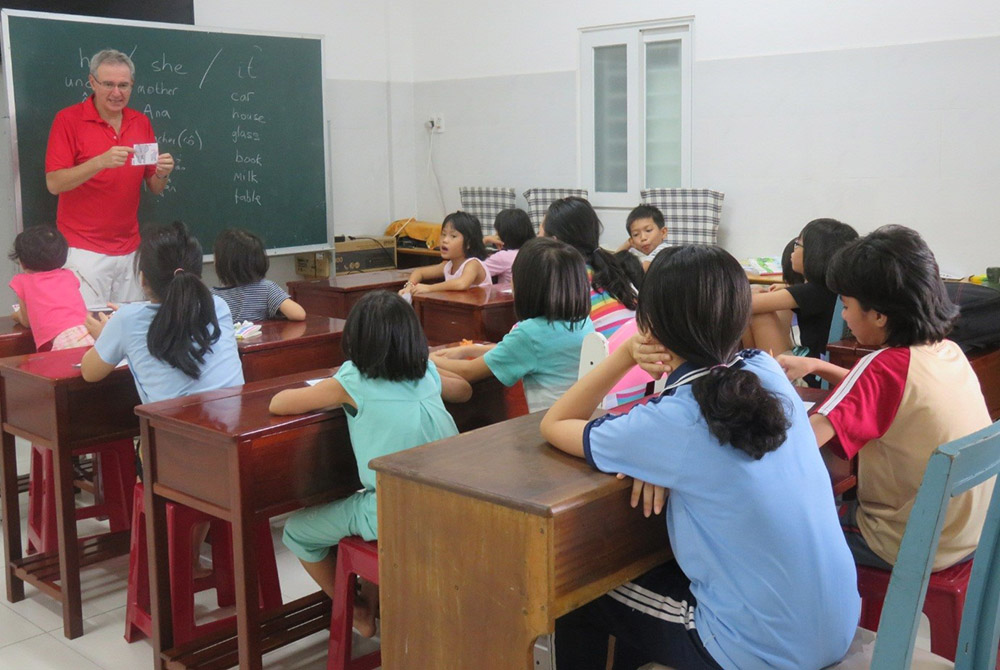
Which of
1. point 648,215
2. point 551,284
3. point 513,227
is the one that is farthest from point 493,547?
point 648,215

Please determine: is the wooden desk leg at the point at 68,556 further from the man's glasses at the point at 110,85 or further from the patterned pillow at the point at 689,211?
the patterned pillow at the point at 689,211

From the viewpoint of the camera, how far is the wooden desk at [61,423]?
2611 millimetres

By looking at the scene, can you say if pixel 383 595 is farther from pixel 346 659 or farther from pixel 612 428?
pixel 346 659

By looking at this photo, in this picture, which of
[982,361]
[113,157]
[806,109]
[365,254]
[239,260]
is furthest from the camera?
[365,254]

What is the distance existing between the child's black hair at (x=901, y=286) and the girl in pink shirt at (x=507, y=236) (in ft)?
9.38

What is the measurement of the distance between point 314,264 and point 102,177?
1.76 m

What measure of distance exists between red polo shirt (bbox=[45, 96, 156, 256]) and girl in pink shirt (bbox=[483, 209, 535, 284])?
1.86 meters

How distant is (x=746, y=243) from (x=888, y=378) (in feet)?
13.0

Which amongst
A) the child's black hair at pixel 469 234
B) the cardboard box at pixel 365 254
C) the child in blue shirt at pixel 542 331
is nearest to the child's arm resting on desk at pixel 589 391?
the child in blue shirt at pixel 542 331

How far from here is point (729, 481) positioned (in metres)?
1.46

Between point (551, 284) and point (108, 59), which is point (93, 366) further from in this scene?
point (108, 59)

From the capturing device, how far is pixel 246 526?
2.10m

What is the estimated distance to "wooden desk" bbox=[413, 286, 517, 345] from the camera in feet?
12.9

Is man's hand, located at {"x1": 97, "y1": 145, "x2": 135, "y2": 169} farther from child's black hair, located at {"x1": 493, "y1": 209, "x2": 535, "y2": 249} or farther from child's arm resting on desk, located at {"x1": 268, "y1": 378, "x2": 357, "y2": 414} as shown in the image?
child's arm resting on desk, located at {"x1": 268, "y1": 378, "x2": 357, "y2": 414}
